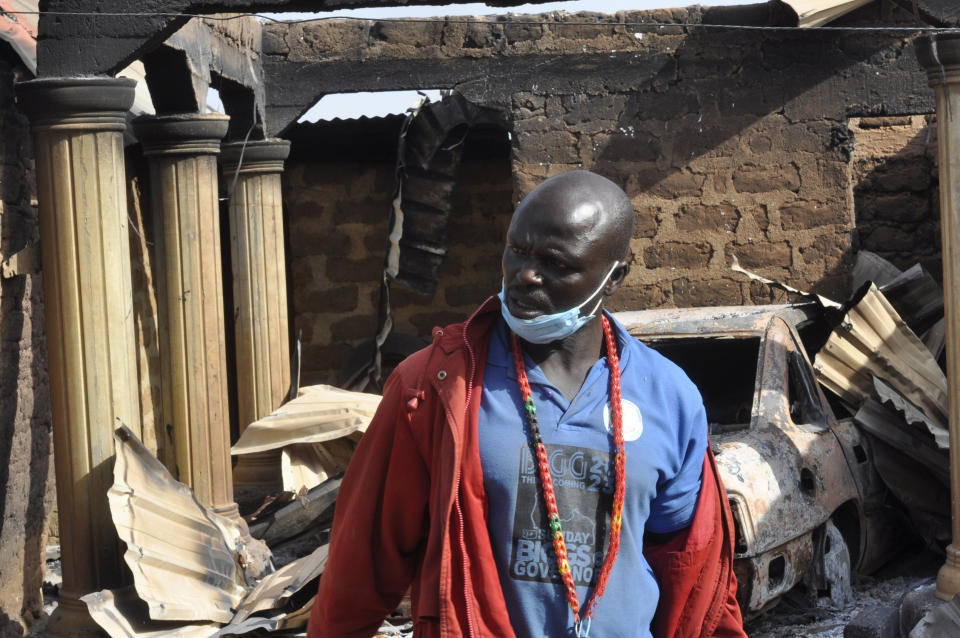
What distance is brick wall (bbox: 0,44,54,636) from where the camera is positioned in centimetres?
627

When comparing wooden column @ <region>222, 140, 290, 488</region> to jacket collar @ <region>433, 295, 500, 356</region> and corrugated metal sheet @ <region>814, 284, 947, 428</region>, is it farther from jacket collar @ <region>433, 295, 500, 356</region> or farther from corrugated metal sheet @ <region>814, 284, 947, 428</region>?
jacket collar @ <region>433, 295, 500, 356</region>

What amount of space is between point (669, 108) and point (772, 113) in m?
0.70

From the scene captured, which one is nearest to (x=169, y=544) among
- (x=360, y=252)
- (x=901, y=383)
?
(x=901, y=383)

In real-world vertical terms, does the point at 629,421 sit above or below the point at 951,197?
below

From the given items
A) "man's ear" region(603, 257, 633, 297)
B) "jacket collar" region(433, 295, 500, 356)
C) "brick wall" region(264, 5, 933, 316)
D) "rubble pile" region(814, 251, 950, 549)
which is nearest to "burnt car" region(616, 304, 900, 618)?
"rubble pile" region(814, 251, 950, 549)

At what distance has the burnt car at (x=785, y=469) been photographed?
5105mm

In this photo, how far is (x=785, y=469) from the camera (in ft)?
17.7

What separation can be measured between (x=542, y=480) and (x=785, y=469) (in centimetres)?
335

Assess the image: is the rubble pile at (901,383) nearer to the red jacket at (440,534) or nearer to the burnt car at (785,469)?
the burnt car at (785,469)

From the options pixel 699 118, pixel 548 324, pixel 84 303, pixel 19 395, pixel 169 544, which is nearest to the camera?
pixel 548 324

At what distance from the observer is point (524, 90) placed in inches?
348

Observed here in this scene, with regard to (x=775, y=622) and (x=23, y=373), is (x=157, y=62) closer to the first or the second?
(x=23, y=373)

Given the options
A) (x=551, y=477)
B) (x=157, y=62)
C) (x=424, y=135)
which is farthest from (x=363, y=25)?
(x=551, y=477)

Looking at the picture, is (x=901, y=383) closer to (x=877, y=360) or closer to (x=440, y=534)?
(x=877, y=360)
